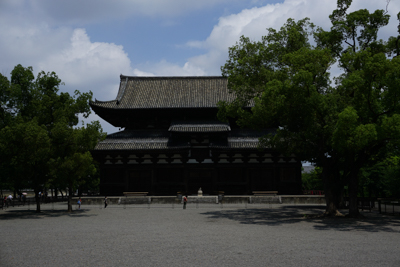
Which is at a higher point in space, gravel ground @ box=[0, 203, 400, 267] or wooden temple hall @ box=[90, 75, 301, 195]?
wooden temple hall @ box=[90, 75, 301, 195]

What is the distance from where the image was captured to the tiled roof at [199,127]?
116 feet

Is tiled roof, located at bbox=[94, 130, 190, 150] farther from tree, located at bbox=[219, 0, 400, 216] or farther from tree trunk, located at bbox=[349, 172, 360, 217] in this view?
tree trunk, located at bbox=[349, 172, 360, 217]

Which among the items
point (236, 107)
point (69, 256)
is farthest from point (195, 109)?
point (69, 256)

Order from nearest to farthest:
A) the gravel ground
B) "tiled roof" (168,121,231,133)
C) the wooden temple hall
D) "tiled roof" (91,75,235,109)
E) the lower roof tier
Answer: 1. the gravel ground
2. the lower roof tier
3. the wooden temple hall
4. "tiled roof" (168,121,231,133)
5. "tiled roof" (91,75,235,109)

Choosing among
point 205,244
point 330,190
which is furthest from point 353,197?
point 205,244

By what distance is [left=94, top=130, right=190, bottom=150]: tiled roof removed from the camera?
114 feet

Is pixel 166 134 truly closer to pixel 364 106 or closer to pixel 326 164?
pixel 326 164

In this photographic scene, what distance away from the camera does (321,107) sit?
61.0 feet

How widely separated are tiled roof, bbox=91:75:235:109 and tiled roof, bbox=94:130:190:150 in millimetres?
3159

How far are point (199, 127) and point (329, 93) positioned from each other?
60.1 ft

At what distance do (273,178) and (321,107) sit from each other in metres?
17.9

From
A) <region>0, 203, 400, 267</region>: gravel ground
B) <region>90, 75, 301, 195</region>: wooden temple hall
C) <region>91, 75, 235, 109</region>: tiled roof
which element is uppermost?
<region>91, 75, 235, 109</region>: tiled roof

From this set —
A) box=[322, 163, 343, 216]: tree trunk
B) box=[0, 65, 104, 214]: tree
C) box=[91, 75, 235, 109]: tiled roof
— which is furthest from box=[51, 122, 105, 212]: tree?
box=[322, 163, 343, 216]: tree trunk

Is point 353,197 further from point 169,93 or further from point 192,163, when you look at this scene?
point 169,93
